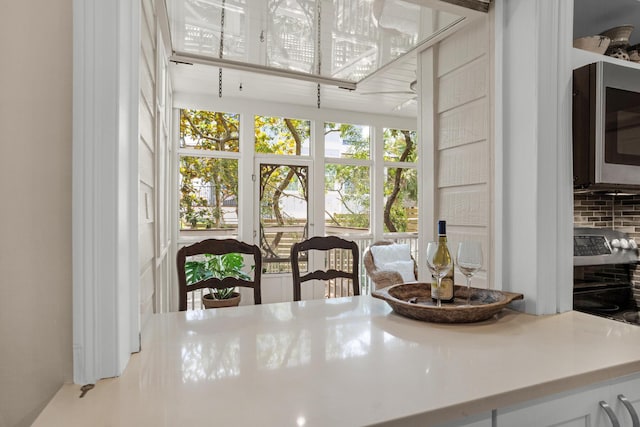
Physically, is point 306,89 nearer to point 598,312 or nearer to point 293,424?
point 598,312

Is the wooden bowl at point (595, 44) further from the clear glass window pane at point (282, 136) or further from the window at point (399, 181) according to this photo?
the window at point (399, 181)

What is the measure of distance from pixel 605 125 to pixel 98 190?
1632mm

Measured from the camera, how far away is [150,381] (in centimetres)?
82

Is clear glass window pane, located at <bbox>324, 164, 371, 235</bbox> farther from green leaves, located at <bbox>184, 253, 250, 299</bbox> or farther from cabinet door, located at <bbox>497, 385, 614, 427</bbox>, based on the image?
cabinet door, located at <bbox>497, 385, 614, 427</bbox>

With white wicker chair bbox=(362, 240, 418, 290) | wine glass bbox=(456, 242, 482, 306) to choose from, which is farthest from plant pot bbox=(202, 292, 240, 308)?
wine glass bbox=(456, 242, 482, 306)

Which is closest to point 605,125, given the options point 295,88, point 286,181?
point 295,88

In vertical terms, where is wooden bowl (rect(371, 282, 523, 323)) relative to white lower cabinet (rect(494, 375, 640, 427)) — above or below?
above

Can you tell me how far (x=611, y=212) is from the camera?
1.97m

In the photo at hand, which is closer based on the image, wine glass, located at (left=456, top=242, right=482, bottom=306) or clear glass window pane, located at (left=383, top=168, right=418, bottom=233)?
wine glass, located at (left=456, top=242, right=482, bottom=306)

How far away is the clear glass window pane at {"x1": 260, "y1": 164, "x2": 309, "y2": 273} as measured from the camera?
4.80 meters

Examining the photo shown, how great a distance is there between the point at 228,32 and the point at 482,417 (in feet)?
5.97

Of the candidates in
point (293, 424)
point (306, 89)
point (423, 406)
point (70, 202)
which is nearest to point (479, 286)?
point (423, 406)

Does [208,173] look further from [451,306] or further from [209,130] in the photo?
[451,306]

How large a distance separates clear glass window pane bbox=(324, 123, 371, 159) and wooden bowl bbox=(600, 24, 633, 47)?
357 centimetres
